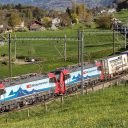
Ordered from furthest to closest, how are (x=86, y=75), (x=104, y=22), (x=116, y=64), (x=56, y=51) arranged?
(x=104, y=22)
(x=56, y=51)
(x=116, y=64)
(x=86, y=75)

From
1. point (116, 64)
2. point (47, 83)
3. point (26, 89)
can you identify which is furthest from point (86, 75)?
point (26, 89)

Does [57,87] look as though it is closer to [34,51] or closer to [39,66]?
[39,66]

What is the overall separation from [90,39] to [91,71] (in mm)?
75573

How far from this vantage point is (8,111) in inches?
1549

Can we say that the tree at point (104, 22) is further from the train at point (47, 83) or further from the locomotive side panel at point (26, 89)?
the locomotive side panel at point (26, 89)

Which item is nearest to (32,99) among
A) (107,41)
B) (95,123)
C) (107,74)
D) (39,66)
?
(107,74)

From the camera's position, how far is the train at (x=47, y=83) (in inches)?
1565

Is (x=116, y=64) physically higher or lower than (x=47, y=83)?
lower

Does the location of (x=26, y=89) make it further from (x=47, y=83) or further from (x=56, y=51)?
(x=56, y=51)

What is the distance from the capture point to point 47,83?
4572 cm

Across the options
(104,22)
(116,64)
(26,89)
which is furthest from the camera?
(104,22)

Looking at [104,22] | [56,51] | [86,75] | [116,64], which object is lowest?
[56,51]

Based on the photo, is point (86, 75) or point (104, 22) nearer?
Answer: point (86, 75)

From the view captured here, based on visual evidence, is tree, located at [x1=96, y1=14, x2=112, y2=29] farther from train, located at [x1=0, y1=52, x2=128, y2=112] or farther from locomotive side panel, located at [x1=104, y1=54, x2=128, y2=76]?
train, located at [x1=0, y1=52, x2=128, y2=112]
